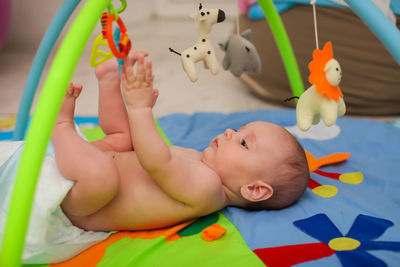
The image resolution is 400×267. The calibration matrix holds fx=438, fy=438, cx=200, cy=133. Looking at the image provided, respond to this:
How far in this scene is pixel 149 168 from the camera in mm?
796

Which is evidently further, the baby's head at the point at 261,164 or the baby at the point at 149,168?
the baby's head at the point at 261,164

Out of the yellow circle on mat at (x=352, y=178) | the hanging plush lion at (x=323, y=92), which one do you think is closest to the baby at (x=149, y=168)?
the hanging plush lion at (x=323, y=92)

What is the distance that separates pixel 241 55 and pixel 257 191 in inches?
13.7

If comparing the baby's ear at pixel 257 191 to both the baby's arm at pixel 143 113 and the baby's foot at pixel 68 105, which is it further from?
the baby's foot at pixel 68 105

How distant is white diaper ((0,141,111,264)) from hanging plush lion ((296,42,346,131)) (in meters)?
0.45

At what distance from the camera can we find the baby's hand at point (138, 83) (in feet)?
2.29

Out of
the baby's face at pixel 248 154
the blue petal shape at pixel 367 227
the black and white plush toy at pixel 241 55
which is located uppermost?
the black and white plush toy at pixel 241 55

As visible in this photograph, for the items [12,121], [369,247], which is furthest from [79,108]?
[369,247]

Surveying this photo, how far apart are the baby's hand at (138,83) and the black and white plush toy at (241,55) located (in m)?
0.39

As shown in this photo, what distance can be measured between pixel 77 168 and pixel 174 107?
1128 millimetres

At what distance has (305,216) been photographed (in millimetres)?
946

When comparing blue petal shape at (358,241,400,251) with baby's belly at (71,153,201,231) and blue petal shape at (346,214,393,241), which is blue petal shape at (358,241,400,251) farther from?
baby's belly at (71,153,201,231)

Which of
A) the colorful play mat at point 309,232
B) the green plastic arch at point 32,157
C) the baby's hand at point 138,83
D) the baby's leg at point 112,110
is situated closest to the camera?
the green plastic arch at point 32,157

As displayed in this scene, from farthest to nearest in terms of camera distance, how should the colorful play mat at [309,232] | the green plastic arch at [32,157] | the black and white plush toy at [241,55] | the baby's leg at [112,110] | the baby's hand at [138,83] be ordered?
the black and white plush toy at [241,55] → the baby's leg at [112,110] → the colorful play mat at [309,232] → the baby's hand at [138,83] → the green plastic arch at [32,157]
